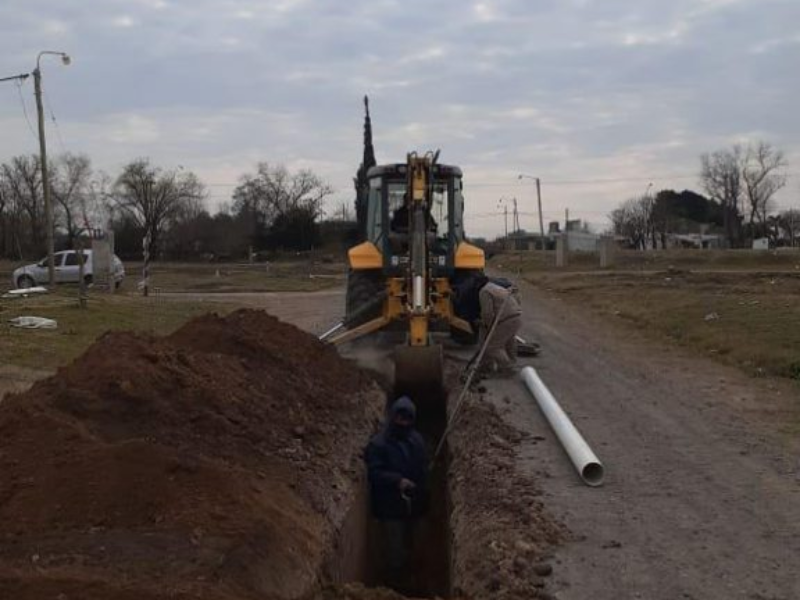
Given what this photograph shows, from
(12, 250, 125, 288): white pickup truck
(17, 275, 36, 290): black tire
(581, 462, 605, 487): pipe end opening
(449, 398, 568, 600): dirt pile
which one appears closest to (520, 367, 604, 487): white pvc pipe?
(581, 462, 605, 487): pipe end opening

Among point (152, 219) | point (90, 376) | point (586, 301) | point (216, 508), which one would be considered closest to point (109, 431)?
point (90, 376)

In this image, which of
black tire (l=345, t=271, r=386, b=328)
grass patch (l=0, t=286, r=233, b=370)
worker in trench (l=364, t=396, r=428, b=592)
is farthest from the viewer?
black tire (l=345, t=271, r=386, b=328)

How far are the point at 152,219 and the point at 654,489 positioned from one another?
96.3m

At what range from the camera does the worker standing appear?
13.1 meters

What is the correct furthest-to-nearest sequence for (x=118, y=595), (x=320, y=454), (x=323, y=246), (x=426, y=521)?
(x=323, y=246) → (x=426, y=521) → (x=320, y=454) → (x=118, y=595)

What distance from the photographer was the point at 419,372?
11586 mm

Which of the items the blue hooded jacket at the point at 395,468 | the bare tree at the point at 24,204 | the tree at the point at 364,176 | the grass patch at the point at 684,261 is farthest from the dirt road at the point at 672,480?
the bare tree at the point at 24,204

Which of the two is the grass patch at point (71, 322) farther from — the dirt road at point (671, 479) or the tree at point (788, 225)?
the tree at point (788, 225)

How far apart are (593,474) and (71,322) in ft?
43.6

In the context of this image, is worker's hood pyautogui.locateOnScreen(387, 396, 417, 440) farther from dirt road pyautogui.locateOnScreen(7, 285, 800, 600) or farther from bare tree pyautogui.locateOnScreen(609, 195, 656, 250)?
bare tree pyautogui.locateOnScreen(609, 195, 656, 250)

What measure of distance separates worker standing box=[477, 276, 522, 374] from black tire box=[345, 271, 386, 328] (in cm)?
170

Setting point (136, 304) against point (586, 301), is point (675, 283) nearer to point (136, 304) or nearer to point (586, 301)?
point (586, 301)

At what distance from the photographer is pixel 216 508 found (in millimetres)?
5852

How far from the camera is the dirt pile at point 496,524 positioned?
557 centimetres
